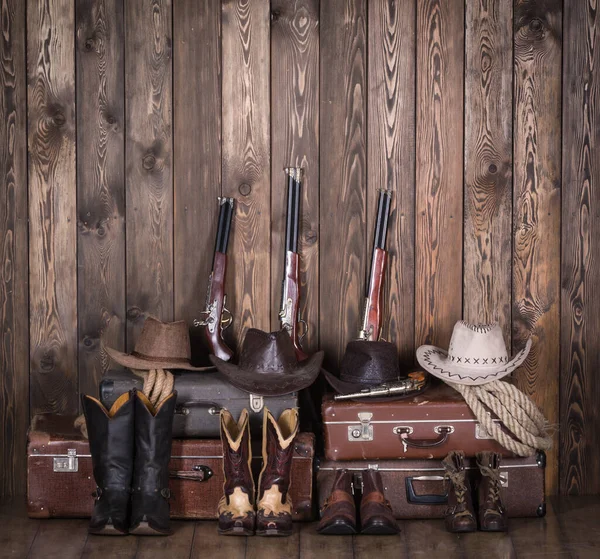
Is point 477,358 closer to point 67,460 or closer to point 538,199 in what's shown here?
point 538,199

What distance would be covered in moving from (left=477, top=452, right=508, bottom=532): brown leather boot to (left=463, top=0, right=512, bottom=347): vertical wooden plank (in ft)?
2.08

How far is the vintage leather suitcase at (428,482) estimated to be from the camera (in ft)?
10.5

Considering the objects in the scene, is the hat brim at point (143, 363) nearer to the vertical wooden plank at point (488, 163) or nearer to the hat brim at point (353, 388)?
the hat brim at point (353, 388)

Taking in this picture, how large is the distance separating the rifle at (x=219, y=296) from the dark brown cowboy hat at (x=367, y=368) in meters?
0.46

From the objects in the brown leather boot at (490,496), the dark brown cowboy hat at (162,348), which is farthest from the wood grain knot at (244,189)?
the brown leather boot at (490,496)

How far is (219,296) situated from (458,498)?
3.96 ft

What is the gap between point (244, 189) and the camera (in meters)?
3.56

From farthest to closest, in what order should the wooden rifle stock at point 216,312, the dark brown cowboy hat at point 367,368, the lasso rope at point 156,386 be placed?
1. the wooden rifle stock at point 216,312
2. the dark brown cowboy hat at point 367,368
3. the lasso rope at point 156,386

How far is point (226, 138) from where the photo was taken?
3.54m

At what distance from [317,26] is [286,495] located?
1.86 meters

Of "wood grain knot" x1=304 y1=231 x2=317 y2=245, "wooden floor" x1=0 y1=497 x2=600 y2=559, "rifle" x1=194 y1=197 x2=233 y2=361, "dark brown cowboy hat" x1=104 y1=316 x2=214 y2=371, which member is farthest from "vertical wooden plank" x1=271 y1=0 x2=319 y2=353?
"wooden floor" x1=0 y1=497 x2=600 y2=559

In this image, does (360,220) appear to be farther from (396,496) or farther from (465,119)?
(396,496)

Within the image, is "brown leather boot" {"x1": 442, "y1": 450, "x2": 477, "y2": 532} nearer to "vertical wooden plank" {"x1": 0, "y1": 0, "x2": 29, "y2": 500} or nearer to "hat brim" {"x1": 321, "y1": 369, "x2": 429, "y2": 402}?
"hat brim" {"x1": 321, "y1": 369, "x2": 429, "y2": 402}

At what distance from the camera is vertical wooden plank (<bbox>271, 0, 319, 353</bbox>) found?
3.51 m
